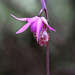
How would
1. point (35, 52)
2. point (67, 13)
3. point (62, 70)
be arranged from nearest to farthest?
point (62, 70) → point (35, 52) → point (67, 13)

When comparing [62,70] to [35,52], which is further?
[35,52]

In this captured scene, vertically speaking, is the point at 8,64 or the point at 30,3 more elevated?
the point at 30,3

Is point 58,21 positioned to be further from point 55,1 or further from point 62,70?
point 62,70

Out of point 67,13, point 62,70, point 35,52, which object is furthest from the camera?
point 67,13

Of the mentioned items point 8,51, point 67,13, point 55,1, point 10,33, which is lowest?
point 8,51

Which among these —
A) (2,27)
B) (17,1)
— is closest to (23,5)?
(17,1)

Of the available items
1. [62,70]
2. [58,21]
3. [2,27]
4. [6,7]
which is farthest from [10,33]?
[62,70]

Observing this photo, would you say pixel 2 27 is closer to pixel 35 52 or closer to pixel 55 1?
pixel 35 52
